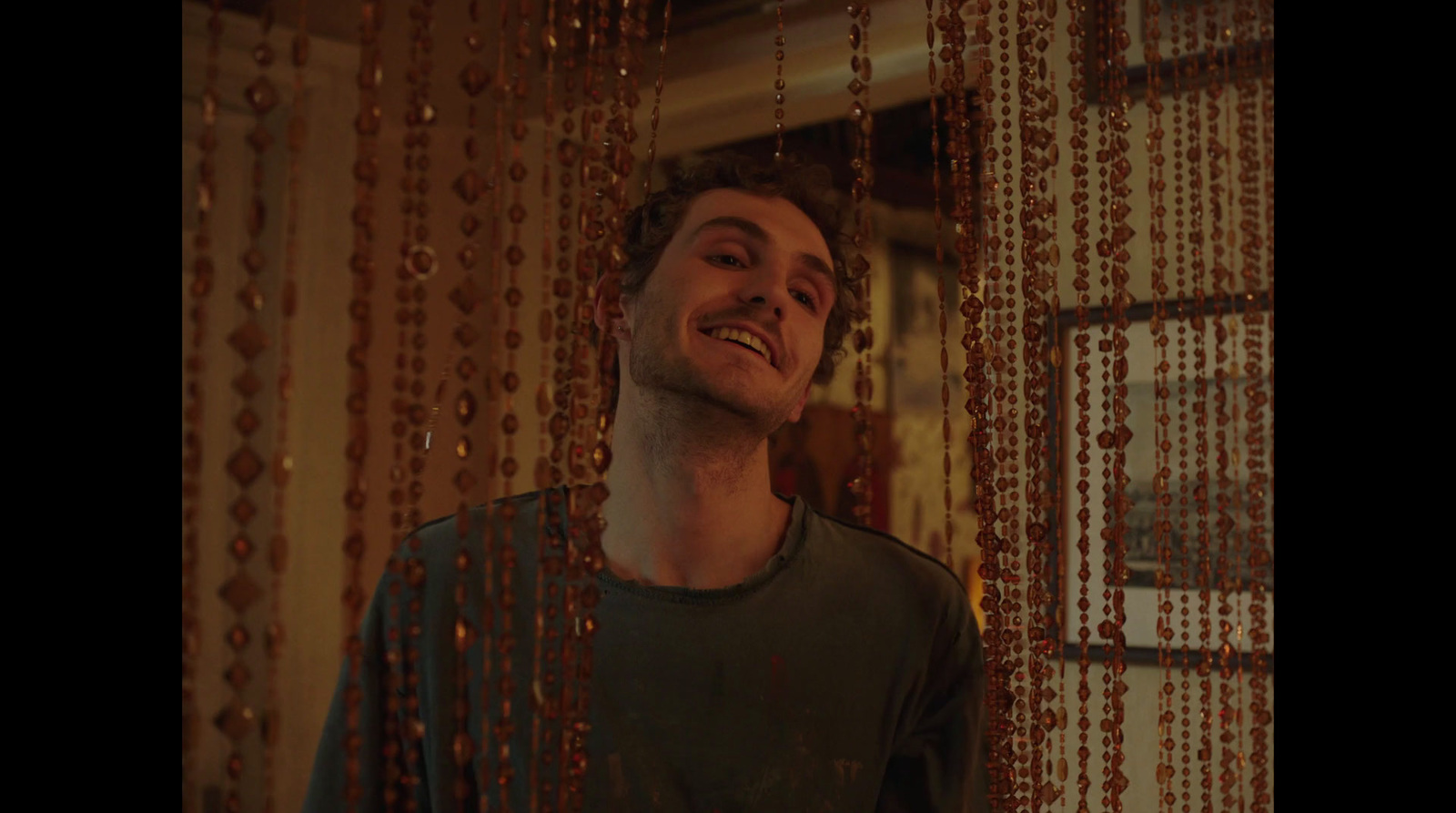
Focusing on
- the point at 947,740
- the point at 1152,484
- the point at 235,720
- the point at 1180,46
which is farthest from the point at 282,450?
the point at 1180,46

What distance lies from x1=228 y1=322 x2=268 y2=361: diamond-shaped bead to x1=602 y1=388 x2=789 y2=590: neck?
37cm

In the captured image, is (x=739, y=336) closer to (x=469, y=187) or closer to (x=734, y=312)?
(x=734, y=312)

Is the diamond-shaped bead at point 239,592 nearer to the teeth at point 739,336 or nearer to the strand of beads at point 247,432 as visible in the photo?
the strand of beads at point 247,432

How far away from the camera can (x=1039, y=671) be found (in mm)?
1061

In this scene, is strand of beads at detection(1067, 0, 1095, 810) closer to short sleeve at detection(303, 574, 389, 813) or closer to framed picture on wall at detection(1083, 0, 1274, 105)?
framed picture on wall at detection(1083, 0, 1274, 105)

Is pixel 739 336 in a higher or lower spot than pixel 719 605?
higher

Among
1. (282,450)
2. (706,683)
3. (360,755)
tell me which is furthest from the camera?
(706,683)

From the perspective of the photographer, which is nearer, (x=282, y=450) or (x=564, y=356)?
(x=282, y=450)

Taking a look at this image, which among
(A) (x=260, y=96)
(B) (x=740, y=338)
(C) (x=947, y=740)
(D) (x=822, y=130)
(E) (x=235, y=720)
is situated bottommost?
(C) (x=947, y=740)

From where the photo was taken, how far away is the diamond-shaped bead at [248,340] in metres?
0.65

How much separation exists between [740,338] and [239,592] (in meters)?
0.45

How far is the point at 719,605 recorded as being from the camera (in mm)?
972
